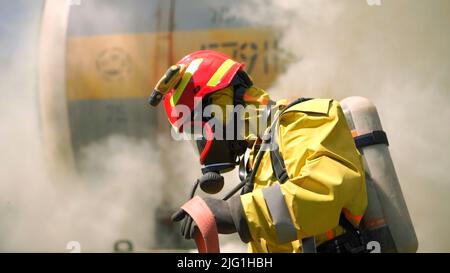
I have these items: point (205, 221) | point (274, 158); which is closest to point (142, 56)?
point (274, 158)

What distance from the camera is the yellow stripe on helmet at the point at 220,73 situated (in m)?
1.46

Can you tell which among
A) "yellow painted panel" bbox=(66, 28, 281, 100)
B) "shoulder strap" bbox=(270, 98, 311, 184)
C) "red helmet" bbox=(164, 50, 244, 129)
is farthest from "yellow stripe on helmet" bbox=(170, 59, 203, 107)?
"yellow painted panel" bbox=(66, 28, 281, 100)

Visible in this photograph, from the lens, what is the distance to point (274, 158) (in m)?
1.27

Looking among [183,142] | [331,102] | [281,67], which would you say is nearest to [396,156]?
[281,67]

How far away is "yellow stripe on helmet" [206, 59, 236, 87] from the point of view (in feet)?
4.79

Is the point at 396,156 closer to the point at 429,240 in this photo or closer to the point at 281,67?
the point at 429,240

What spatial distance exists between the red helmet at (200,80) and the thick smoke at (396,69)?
1.00m

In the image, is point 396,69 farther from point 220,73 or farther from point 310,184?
point 310,184

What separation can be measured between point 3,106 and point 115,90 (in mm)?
714

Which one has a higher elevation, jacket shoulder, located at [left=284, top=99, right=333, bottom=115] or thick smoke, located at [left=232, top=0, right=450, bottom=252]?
thick smoke, located at [left=232, top=0, right=450, bottom=252]

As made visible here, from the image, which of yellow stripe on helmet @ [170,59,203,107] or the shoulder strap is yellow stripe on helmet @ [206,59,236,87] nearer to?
yellow stripe on helmet @ [170,59,203,107]

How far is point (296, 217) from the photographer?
44.1 inches

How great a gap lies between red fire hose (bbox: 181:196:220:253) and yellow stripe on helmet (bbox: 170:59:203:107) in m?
0.39

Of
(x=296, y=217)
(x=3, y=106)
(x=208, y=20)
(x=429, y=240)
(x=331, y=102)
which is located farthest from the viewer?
(x=3, y=106)
